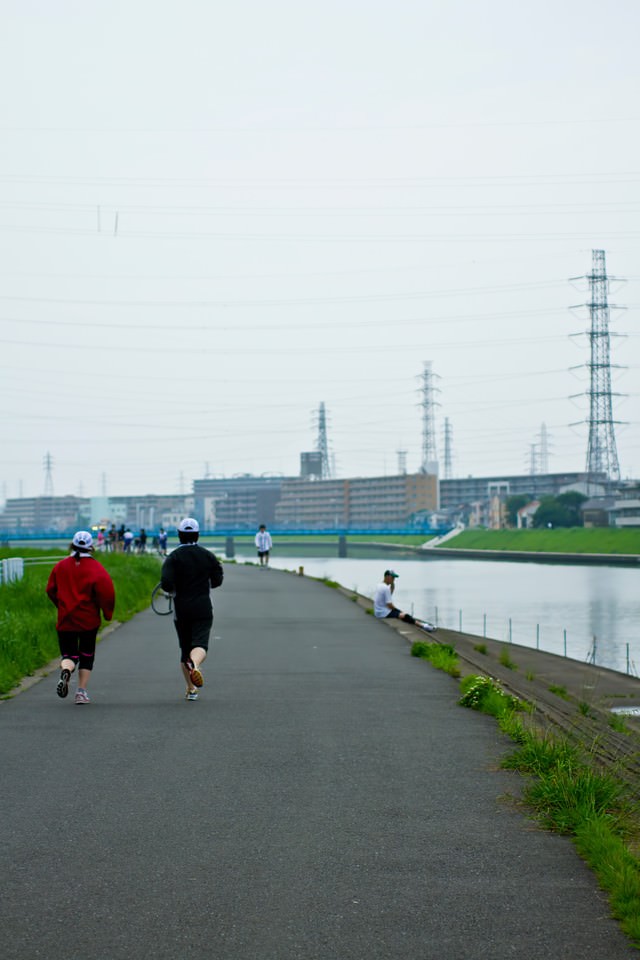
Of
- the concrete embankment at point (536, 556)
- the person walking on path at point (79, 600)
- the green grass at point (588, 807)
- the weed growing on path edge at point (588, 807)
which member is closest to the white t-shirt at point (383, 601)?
the person walking on path at point (79, 600)

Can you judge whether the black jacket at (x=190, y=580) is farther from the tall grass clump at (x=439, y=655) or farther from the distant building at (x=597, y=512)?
the distant building at (x=597, y=512)

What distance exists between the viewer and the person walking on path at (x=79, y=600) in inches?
449

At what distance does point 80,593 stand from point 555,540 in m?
104

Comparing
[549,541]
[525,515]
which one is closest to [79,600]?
[549,541]

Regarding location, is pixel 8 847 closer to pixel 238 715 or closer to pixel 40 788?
pixel 40 788

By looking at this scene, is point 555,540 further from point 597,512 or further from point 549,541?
point 597,512

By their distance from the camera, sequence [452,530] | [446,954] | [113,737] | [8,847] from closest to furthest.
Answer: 1. [446,954]
2. [8,847]
3. [113,737]
4. [452,530]

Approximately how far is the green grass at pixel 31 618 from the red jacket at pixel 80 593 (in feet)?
5.45

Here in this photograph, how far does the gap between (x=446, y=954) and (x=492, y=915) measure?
0.51 m

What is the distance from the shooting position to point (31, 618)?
58.5 ft

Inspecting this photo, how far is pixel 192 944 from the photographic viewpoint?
4535 mm

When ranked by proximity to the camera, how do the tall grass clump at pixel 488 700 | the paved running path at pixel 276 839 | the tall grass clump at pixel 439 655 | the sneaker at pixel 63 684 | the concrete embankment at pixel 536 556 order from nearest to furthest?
the paved running path at pixel 276 839 → the tall grass clump at pixel 488 700 → the sneaker at pixel 63 684 → the tall grass clump at pixel 439 655 → the concrete embankment at pixel 536 556

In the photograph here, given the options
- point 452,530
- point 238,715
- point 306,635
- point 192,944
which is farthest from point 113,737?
point 452,530

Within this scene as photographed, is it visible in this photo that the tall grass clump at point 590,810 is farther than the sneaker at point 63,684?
No
